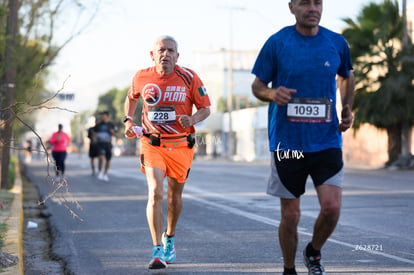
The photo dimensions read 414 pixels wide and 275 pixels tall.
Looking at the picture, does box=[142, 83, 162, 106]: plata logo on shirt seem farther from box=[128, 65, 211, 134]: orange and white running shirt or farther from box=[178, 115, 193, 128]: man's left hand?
box=[178, 115, 193, 128]: man's left hand

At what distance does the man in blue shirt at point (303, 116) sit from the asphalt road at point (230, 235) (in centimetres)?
116

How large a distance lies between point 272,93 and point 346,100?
604 mm

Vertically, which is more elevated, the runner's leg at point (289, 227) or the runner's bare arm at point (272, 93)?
the runner's bare arm at point (272, 93)

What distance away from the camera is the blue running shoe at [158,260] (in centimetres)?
654

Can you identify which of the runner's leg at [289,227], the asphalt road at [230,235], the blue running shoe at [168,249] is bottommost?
the asphalt road at [230,235]

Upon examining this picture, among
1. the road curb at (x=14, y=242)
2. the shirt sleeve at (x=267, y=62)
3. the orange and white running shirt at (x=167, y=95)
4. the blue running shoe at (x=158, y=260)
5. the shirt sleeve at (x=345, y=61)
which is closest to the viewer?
the shirt sleeve at (x=267, y=62)

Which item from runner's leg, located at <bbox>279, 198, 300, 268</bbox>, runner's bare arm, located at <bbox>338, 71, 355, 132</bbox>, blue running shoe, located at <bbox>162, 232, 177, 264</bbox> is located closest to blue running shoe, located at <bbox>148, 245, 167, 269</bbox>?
blue running shoe, located at <bbox>162, 232, 177, 264</bbox>

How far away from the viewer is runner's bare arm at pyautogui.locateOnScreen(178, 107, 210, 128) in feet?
21.8

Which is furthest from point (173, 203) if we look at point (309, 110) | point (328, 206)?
point (309, 110)

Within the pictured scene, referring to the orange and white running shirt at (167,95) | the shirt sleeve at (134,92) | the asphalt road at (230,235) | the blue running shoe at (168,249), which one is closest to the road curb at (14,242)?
the asphalt road at (230,235)

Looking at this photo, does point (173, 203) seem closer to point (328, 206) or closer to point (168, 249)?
point (168, 249)

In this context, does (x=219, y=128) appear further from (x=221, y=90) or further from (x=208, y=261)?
(x=208, y=261)

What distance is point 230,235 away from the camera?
8805 millimetres

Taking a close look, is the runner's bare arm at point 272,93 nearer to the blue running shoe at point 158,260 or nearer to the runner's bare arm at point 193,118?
the runner's bare arm at point 193,118
